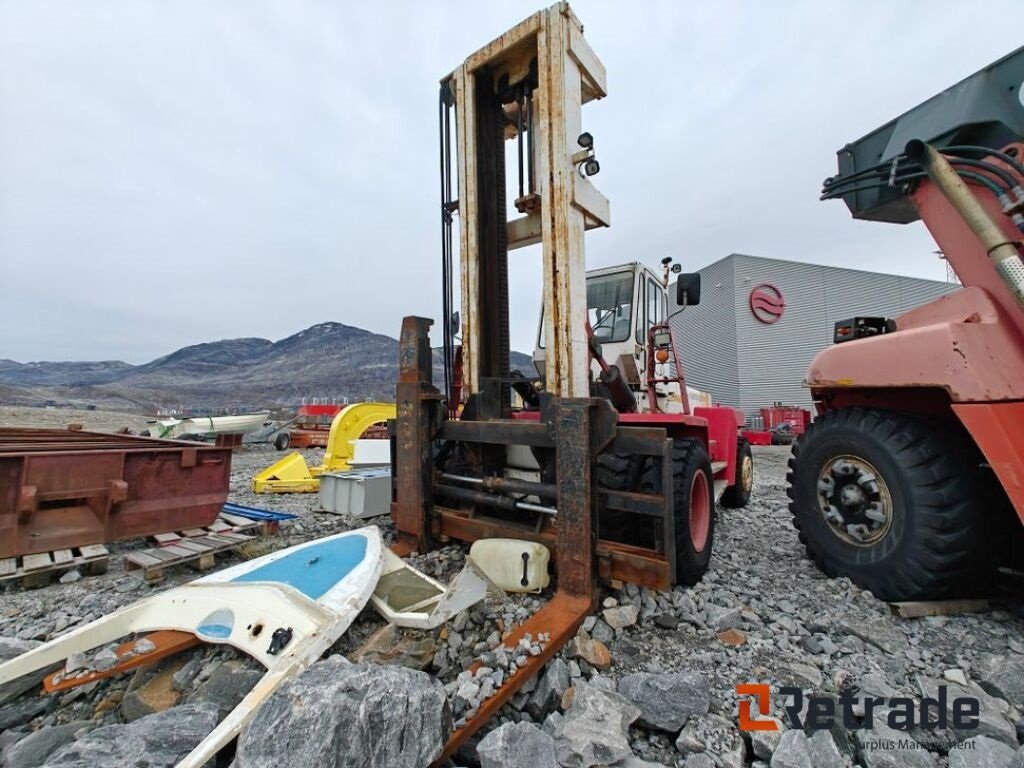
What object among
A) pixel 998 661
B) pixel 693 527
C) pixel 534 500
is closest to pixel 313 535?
pixel 534 500

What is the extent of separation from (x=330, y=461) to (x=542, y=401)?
5618 mm

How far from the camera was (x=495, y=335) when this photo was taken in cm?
372

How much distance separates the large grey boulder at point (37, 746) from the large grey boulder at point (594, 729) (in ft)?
5.54

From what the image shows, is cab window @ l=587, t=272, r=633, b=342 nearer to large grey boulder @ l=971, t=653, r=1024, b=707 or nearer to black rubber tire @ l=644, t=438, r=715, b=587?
black rubber tire @ l=644, t=438, r=715, b=587

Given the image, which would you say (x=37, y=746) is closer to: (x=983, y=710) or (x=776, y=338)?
(x=983, y=710)

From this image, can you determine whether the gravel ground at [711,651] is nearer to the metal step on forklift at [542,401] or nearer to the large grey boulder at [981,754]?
the large grey boulder at [981,754]

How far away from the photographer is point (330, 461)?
7.43 m

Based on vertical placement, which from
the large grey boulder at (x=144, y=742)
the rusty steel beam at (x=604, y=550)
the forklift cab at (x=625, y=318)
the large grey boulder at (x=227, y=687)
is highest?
the forklift cab at (x=625, y=318)

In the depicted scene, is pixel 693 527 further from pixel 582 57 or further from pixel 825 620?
pixel 582 57

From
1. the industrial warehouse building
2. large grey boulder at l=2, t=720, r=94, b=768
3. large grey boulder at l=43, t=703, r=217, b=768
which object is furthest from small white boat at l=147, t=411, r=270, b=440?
the industrial warehouse building

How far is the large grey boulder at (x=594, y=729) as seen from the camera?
4.92 feet

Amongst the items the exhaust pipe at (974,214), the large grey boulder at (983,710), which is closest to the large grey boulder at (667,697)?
the large grey boulder at (983,710)

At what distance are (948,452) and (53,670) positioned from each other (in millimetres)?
4481

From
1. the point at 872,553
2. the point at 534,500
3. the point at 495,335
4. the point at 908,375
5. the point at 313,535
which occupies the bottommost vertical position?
the point at 313,535
